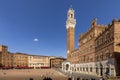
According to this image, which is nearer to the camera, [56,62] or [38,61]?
[38,61]

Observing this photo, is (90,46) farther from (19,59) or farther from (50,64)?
(50,64)

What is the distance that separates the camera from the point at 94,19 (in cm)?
5956

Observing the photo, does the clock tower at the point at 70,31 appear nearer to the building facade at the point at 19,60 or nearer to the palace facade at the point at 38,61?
the building facade at the point at 19,60

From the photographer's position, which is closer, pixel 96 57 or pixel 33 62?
pixel 96 57

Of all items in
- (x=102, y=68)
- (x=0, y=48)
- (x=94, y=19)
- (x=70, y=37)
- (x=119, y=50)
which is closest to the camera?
(x=119, y=50)

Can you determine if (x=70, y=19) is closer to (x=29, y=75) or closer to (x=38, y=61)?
(x=29, y=75)

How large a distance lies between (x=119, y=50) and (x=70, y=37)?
57822 millimetres

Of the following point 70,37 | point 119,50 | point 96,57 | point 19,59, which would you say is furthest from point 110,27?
point 19,59

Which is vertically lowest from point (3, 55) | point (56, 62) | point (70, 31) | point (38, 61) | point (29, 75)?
point (56, 62)

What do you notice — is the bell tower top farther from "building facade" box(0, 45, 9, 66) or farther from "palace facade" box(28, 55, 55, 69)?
"palace facade" box(28, 55, 55, 69)

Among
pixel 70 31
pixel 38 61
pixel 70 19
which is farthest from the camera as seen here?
pixel 38 61

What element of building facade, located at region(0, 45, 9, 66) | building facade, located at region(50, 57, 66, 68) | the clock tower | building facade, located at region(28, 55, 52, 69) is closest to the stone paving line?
the clock tower

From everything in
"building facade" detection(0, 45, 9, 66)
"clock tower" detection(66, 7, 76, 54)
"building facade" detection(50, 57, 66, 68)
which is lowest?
"building facade" detection(50, 57, 66, 68)

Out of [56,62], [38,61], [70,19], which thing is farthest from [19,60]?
[70,19]
